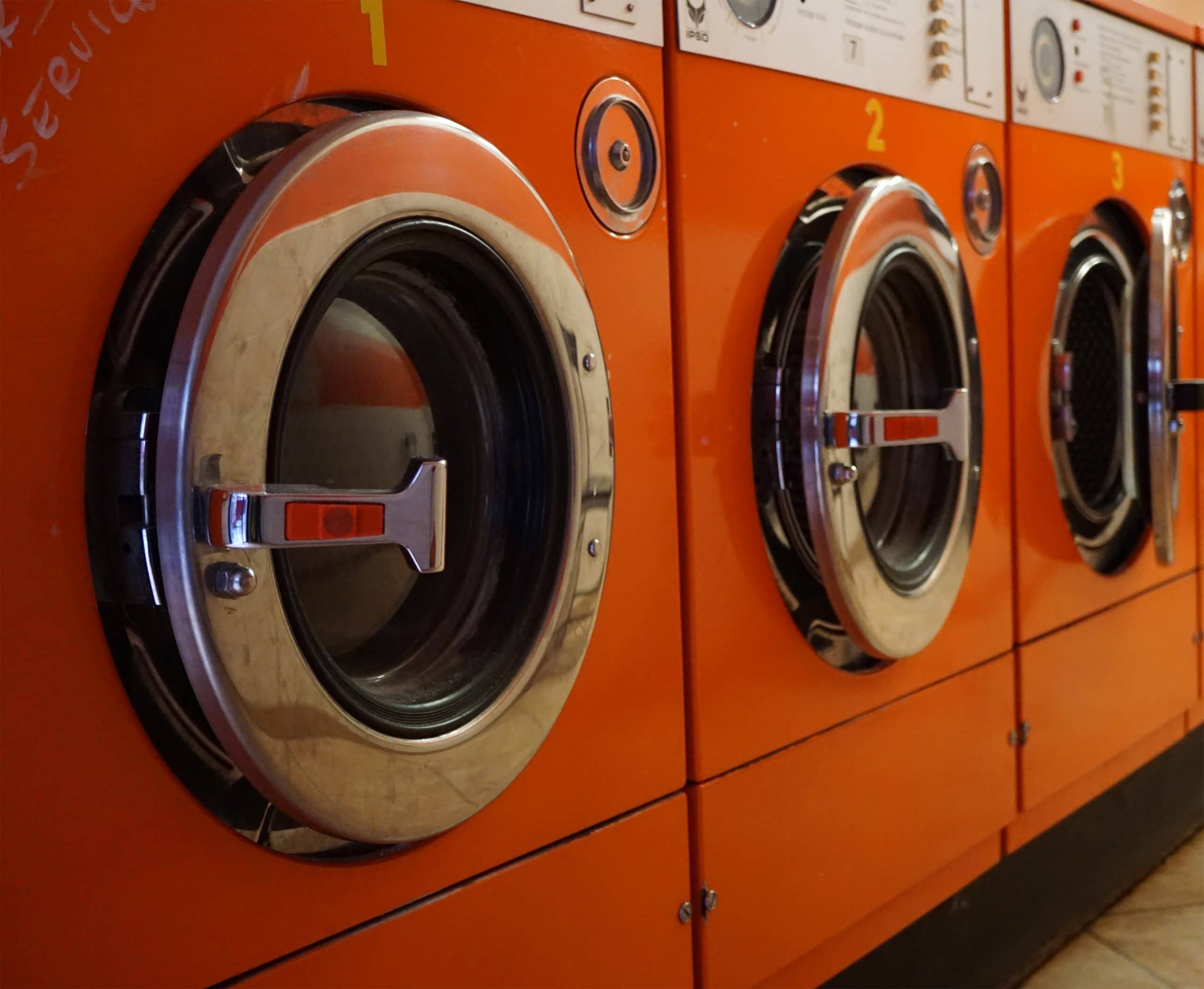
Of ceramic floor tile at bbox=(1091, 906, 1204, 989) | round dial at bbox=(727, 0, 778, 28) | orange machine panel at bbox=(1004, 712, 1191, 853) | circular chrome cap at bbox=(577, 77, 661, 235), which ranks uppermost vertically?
round dial at bbox=(727, 0, 778, 28)

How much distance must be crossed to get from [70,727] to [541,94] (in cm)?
65

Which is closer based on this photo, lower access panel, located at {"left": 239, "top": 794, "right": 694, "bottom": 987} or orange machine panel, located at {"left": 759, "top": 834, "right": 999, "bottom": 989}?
lower access panel, located at {"left": 239, "top": 794, "right": 694, "bottom": 987}

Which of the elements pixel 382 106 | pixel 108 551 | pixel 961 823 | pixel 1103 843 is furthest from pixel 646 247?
pixel 1103 843

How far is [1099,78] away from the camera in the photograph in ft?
6.02

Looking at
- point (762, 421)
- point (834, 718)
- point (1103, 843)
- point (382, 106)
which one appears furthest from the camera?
point (1103, 843)

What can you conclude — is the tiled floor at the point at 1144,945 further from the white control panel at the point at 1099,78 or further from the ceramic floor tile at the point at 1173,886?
the white control panel at the point at 1099,78

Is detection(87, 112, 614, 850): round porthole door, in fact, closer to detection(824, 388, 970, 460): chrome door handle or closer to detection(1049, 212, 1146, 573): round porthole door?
detection(824, 388, 970, 460): chrome door handle

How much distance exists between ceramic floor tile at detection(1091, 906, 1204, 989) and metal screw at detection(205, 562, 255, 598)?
1.68 meters

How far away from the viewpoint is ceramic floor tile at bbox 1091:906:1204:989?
178cm

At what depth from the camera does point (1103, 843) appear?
2.02m

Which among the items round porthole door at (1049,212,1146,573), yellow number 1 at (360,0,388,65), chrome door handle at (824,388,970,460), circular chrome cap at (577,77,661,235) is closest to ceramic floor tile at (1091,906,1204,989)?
round porthole door at (1049,212,1146,573)

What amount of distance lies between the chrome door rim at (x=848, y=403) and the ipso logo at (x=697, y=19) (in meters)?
0.26

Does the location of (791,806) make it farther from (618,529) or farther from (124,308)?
(124,308)

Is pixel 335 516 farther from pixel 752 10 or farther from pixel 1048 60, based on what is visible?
pixel 1048 60
